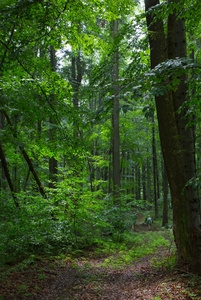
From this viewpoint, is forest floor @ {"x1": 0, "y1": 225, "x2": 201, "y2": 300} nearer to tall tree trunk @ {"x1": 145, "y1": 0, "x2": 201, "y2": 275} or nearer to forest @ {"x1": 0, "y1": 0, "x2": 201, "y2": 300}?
forest @ {"x1": 0, "y1": 0, "x2": 201, "y2": 300}

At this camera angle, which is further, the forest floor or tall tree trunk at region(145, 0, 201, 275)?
tall tree trunk at region(145, 0, 201, 275)

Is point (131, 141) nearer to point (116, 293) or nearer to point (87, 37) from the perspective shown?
point (87, 37)

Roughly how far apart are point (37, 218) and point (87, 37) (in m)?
5.84

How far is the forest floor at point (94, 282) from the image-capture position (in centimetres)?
403

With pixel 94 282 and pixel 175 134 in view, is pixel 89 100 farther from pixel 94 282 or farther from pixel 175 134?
pixel 94 282

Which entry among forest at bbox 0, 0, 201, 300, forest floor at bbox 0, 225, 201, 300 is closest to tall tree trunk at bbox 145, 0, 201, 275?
forest at bbox 0, 0, 201, 300

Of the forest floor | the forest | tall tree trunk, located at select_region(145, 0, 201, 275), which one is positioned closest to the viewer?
the forest

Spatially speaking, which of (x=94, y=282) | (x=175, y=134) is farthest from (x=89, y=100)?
(x=94, y=282)

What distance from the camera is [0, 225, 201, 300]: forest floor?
4.03 metres

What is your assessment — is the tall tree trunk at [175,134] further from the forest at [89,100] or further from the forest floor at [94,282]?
the forest floor at [94,282]

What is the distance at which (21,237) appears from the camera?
19.7ft

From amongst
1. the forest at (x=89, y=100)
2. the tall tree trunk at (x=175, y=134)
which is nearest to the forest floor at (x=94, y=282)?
the forest at (x=89, y=100)

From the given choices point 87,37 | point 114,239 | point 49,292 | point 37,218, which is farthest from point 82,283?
point 87,37

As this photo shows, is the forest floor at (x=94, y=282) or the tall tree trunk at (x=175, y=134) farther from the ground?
the tall tree trunk at (x=175, y=134)
